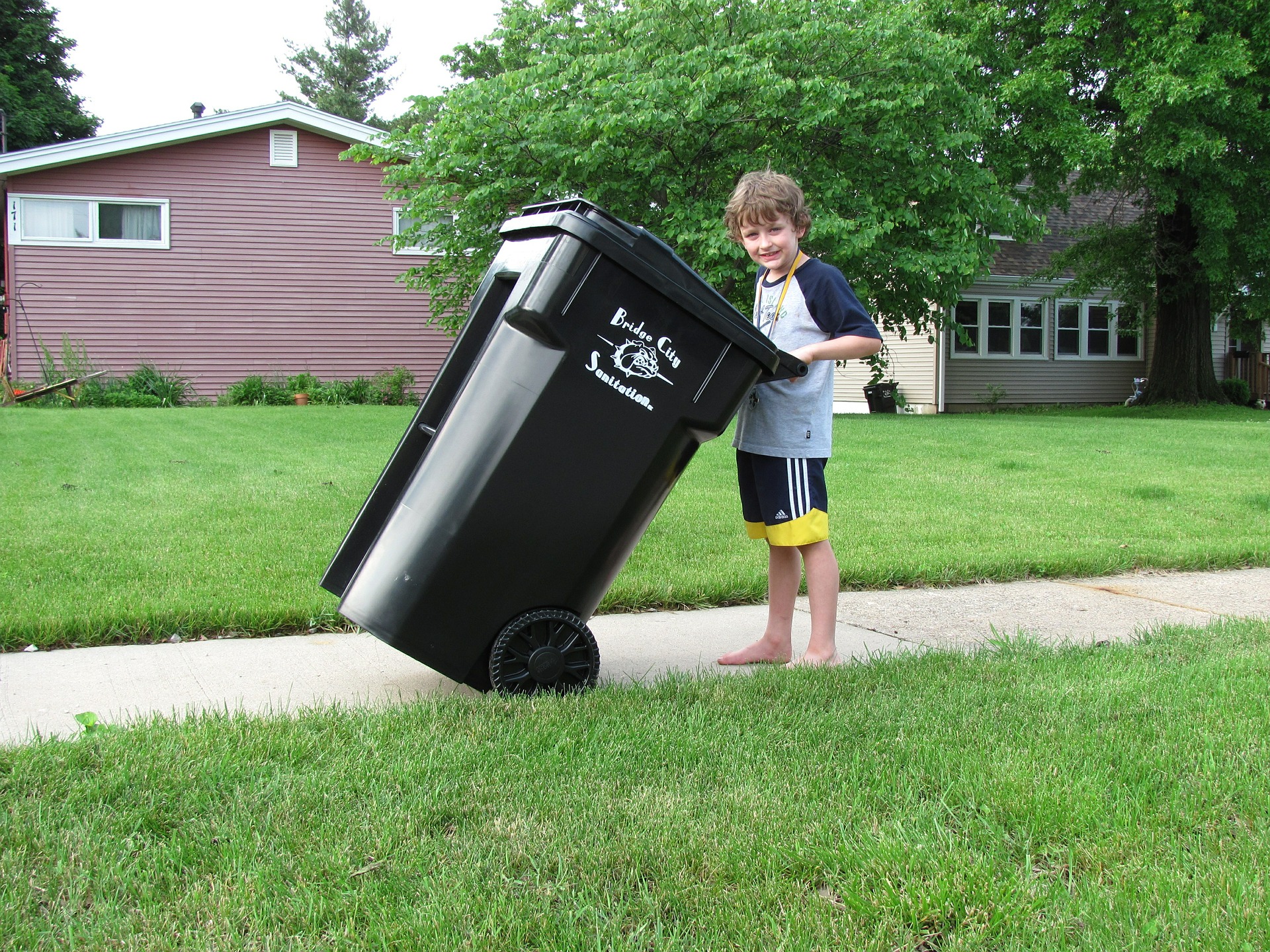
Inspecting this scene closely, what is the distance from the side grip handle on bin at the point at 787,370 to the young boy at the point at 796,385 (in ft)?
0.31

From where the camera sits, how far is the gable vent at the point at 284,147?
18.7m

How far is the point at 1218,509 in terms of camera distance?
7.02 meters

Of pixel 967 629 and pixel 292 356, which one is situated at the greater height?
pixel 292 356

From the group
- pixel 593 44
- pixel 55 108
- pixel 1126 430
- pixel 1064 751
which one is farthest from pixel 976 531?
pixel 55 108

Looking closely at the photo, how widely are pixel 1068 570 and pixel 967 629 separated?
58.0 inches

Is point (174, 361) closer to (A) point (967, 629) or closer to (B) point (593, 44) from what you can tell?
(B) point (593, 44)

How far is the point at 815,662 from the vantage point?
11.2ft

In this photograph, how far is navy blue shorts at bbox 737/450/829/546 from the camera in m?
3.36

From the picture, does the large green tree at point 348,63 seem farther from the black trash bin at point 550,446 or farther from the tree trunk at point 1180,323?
the black trash bin at point 550,446

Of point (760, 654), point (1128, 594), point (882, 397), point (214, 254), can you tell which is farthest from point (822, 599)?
point (882, 397)

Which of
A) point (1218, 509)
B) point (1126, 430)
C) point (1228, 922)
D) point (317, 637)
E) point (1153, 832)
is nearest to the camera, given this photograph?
point (1228, 922)

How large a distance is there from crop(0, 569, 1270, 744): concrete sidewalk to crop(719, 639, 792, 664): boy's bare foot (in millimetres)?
76

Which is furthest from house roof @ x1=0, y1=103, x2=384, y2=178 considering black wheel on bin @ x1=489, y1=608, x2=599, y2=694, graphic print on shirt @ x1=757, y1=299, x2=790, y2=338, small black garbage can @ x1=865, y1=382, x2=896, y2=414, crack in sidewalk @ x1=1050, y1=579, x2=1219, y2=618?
black wheel on bin @ x1=489, y1=608, x2=599, y2=694

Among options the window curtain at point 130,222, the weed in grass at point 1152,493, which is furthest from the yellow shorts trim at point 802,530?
the window curtain at point 130,222
